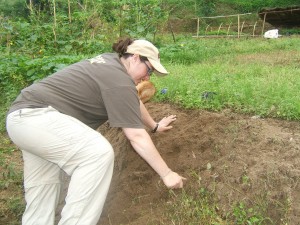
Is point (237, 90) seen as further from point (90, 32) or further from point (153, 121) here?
point (90, 32)

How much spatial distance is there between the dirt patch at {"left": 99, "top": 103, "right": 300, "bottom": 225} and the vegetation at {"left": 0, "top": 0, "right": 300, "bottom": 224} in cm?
15

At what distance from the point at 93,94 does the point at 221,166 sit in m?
1.18

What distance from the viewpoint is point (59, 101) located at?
3082 millimetres

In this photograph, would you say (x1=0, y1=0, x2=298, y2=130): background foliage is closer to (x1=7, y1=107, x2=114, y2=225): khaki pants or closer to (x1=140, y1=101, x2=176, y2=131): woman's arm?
(x1=140, y1=101, x2=176, y2=131): woman's arm

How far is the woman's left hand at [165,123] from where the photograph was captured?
4.06 metres

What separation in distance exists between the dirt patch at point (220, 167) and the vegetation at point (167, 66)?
13 cm

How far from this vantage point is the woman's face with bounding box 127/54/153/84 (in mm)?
3107

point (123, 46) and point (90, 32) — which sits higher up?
point (123, 46)

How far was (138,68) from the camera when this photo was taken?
3.12 m

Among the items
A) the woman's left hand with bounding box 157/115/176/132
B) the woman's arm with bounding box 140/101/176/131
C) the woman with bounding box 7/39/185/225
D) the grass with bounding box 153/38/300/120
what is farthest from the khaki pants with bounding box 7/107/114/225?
the grass with bounding box 153/38/300/120

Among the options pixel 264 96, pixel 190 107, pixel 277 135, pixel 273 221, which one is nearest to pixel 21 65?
pixel 190 107

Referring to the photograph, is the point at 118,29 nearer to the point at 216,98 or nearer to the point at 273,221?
the point at 216,98

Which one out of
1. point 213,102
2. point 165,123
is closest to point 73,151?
point 165,123

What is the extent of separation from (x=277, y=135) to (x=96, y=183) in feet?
5.44
